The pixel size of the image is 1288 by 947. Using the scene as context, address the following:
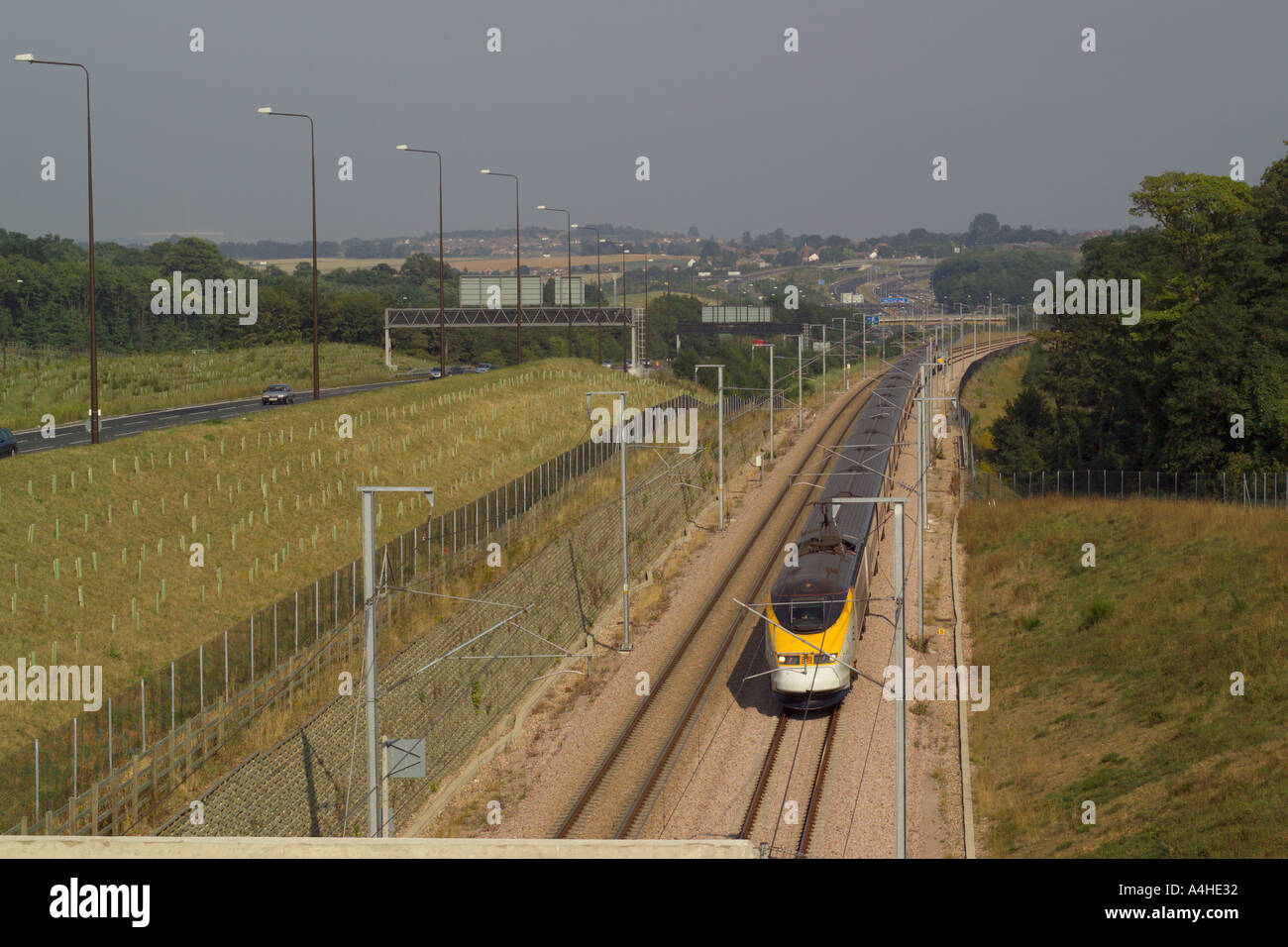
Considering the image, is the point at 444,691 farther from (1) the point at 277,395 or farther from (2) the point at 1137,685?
(1) the point at 277,395

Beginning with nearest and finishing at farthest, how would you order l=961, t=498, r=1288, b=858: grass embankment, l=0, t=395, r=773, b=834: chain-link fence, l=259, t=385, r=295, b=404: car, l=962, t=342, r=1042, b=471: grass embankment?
l=0, t=395, r=773, b=834: chain-link fence
l=961, t=498, r=1288, b=858: grass embankment
l=259, t=385, r=295, b=404: car
l=962, t=342, r=1042, b=471: grass embankment

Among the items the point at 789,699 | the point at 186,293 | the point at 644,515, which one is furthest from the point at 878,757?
the point at 186,293

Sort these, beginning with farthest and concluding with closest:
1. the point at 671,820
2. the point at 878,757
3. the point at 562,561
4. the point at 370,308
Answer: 1. the point at 370,308
2. the point at 562,561
3. the point at 878,757
4. the point at 671,820

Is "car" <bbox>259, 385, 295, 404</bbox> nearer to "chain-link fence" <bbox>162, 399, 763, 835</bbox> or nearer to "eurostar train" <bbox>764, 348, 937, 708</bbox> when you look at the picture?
"chain-link fence" <bbox>162, 399, 763, 835</bbox>

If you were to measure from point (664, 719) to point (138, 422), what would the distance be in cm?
3329

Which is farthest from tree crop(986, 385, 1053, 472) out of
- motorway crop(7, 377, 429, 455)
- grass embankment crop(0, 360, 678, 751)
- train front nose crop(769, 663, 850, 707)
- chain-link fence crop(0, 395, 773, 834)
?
chain-link fence crop(0, 395, 773, 834)

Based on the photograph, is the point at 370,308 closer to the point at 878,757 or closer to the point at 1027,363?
the point at 1027,363

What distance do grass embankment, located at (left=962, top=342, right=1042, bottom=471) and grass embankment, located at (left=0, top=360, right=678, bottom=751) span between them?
55.6 metres

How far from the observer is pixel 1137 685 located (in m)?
35.2

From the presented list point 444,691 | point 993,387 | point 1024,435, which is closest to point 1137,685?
point 444,691

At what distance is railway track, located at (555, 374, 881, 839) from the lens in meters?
29.3

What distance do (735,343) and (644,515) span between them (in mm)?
110429

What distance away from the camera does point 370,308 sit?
458 ft
